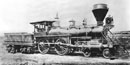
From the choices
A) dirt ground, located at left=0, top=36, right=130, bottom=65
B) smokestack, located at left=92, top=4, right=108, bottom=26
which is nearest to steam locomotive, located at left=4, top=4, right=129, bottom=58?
smokestack, located at left=92, top=4, right=108, bottom=26

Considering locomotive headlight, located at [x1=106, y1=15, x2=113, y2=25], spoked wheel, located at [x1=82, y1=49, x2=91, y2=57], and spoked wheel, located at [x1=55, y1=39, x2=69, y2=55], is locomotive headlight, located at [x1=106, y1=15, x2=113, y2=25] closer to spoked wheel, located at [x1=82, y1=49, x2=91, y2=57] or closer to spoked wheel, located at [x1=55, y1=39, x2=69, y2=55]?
spoked wheel, located at [x1=82, y1=49, x2=91, y2=57]

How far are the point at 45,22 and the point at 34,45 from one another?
2.40 metres

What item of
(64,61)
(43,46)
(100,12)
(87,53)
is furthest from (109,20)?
(43,46)

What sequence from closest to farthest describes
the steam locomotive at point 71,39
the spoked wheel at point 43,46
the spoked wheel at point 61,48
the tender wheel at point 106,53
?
the tender wheel at point 106,53 → the steam locomotive at point 71,39 → the spoked wheel at point 61,48 → the spoked wheel at point 43,46

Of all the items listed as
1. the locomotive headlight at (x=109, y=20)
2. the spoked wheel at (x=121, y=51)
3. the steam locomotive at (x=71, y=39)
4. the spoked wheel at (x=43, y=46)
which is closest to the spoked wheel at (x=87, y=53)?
the steam locomotive at (x=71, y=39)

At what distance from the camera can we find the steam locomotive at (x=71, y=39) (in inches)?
471

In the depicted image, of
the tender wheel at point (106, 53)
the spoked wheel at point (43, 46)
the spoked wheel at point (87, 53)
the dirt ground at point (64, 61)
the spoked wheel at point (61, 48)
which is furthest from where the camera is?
the spoked wheel at point (43, 46)

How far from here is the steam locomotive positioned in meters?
12.0

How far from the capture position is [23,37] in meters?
16.0

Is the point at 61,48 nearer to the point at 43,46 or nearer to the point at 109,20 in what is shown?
the point at 43,46

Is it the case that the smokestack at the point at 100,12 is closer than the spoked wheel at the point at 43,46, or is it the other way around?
the smokestack at the point at 100,12

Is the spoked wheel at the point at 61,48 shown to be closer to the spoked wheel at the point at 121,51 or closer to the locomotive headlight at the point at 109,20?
the locomotive headlight at the point at 109,20

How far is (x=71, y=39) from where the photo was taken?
1380 centimetres

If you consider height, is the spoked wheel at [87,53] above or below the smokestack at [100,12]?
below
